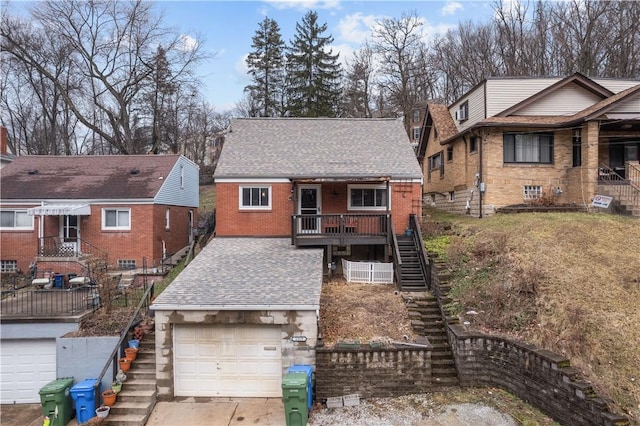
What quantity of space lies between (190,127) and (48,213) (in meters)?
29.4

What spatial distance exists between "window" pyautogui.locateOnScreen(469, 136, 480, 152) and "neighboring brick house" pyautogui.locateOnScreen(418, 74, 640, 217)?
5cm

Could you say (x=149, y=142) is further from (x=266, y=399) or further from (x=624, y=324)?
(x=624, y=324)

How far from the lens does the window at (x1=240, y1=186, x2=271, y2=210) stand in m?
16.8

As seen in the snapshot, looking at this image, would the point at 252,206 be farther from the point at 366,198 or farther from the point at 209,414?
the point at 209,414

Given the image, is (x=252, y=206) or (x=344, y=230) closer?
(x=344, y=230)

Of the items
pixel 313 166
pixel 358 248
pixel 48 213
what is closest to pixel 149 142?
pixel 48 213

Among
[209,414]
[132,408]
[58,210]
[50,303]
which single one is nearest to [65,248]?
[58,210]

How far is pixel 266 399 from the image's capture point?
32.3 feet

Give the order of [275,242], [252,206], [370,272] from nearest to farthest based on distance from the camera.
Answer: [370,272] → [275,242] → [252,206]

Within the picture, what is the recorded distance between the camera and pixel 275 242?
16.0 m

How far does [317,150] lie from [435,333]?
10555 millimetres

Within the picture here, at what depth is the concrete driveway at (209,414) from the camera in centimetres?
884

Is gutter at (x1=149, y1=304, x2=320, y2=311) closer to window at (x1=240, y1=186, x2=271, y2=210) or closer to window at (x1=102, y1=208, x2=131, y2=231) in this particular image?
window at (x1=240, y1=186, x2=271, y2=210)

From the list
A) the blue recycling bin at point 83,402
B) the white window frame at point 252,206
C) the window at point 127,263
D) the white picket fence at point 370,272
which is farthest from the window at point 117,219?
the white picket fence at point 370,272
